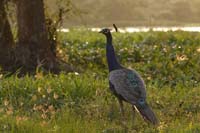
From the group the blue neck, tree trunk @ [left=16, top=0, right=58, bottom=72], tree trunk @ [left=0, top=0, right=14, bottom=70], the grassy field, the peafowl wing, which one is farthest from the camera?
tree trunk @ [left=0, top=0, right=14, bottom=70]

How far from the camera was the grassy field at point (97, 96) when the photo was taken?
8102 millimetres

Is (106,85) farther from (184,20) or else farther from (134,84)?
(184,20)

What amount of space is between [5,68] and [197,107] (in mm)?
4668

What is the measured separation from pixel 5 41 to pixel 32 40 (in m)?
1.02

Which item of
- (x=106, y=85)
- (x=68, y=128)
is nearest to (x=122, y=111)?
(x=68, y=128)

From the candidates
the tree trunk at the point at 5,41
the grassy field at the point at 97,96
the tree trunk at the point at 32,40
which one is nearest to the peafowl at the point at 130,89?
the grassy field at the point at 97,96

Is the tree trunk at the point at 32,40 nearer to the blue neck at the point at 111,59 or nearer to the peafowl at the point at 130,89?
the blue neck at the point at 111,59

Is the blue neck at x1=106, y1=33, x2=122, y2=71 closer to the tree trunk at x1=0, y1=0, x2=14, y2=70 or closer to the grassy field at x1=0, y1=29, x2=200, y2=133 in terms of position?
the grassy field at x1=0, y1=29, x2=200, y2=133

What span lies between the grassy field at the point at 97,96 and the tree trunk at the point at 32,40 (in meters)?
0.90

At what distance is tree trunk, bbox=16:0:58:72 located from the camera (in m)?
12.7

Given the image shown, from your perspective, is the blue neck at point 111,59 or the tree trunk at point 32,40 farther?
the tree trunk at point 32,40

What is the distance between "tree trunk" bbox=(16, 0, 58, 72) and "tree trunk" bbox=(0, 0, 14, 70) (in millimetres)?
328

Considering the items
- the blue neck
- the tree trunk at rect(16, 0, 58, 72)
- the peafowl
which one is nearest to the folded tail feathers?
the peafowl

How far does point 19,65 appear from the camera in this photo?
12.9m
